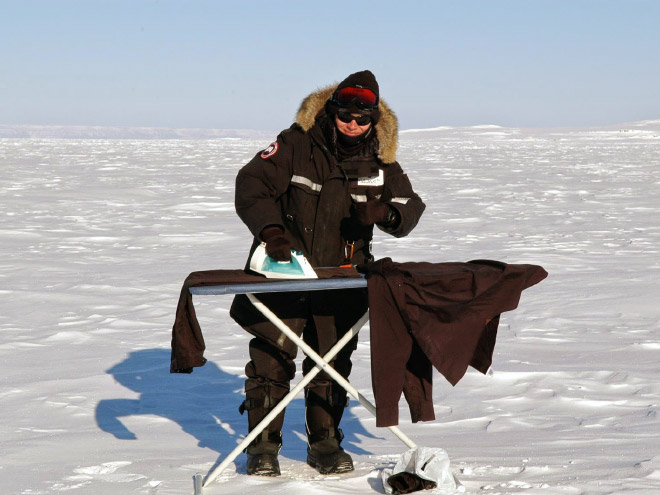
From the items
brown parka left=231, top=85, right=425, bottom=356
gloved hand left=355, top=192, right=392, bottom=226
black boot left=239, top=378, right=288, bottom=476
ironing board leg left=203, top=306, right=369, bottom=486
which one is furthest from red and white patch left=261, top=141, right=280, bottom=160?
black boot left=239, top=378, right=288, bottom=476

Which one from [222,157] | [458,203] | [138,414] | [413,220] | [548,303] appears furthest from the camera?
[222,157]

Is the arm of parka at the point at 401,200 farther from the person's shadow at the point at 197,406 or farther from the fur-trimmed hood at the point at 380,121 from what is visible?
the person's shadow at the point at 197,406

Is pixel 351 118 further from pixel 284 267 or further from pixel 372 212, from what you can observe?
pixel 284 267

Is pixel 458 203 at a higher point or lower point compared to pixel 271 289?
lower

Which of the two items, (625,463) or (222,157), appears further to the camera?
(222,157)

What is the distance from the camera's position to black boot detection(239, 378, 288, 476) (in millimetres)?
3389

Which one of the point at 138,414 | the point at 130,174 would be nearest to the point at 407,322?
the point at 138,414

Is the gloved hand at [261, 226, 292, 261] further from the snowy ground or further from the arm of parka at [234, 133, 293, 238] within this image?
the snowy ground

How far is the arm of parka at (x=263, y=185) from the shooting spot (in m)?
3.22

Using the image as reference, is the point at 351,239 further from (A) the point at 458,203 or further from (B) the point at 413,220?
(A) the point at 458,203

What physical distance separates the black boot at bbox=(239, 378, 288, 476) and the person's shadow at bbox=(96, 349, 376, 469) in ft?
0.98

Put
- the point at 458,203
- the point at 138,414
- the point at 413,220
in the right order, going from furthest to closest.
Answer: the point at 458,203 → the point at 138,414 → the point at 413,220

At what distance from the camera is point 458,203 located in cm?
1455

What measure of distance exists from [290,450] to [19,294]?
4073mm
